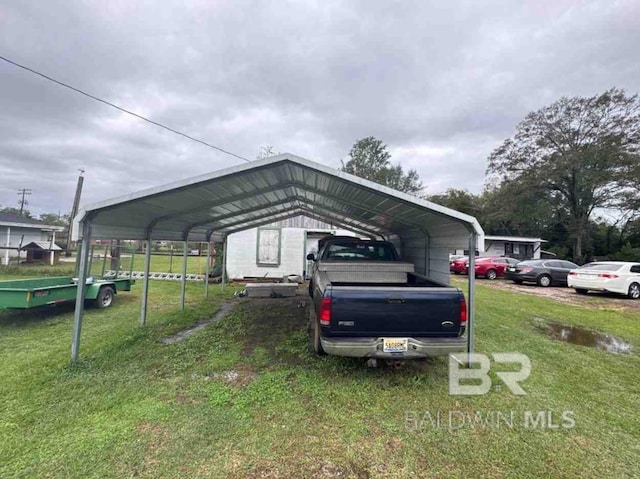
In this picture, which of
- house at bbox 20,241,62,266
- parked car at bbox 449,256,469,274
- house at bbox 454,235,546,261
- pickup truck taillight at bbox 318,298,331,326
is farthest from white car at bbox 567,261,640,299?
house at bbox 20,241,62,266

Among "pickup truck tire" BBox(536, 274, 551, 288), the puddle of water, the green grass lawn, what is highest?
"pickup truck tire" BBox(536, 274, 551, 288)

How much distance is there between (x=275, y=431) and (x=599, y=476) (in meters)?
2.62

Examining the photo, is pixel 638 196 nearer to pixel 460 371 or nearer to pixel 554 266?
pixel 554 266

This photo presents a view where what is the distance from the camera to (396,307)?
354 centimetres

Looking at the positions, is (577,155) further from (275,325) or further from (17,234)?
(17,234)

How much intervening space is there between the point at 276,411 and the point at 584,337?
21.4 ft

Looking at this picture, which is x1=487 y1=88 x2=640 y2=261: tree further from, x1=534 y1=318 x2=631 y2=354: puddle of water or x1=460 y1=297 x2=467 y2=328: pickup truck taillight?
x1=460 y1=297 x2=467 y2=328: pickup truck taillight

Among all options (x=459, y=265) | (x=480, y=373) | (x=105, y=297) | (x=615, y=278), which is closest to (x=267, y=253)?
(x=105, y=297)

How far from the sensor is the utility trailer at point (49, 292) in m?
5.82

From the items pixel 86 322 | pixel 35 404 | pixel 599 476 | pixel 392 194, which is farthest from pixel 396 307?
pixel 86 322

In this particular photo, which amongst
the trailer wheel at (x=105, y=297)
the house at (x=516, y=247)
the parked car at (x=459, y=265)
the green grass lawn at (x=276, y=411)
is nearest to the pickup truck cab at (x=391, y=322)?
the green grass lawn at (x=276, y=411)

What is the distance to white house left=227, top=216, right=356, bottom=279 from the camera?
536 inches

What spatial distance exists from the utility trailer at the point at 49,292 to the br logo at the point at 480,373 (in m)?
7.58

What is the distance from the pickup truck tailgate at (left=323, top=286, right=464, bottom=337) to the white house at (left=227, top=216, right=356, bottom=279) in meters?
10.0
